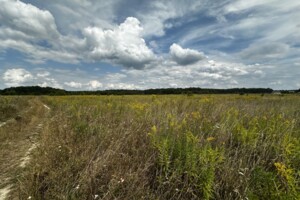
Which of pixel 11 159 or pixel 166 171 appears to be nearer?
pixel 166 171

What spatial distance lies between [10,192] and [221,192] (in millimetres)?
3219

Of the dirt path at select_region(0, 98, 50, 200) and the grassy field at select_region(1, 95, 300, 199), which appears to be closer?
the grassy field at select_region(1, 95, 300, 199)

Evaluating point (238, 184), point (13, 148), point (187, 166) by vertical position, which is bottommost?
point (13, 148)

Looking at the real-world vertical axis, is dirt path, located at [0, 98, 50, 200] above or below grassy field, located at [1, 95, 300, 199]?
below

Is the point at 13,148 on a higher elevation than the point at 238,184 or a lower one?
lower

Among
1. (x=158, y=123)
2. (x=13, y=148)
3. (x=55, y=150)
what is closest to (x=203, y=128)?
(x=158, y=123)

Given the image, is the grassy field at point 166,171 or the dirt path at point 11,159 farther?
the dirt path at point 11,159

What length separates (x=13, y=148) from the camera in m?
6.12

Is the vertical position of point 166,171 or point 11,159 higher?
point 166,171

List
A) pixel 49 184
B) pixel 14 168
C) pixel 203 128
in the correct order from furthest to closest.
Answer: pixel 203 128
pixel 14 168
pixel 49 184

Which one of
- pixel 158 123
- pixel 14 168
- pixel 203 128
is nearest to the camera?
pixel 14 168

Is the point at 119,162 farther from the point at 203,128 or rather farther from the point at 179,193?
the point at 203,128

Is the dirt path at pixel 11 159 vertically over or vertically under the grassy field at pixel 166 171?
under

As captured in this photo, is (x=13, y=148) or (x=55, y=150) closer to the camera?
(x=55, y=150)
